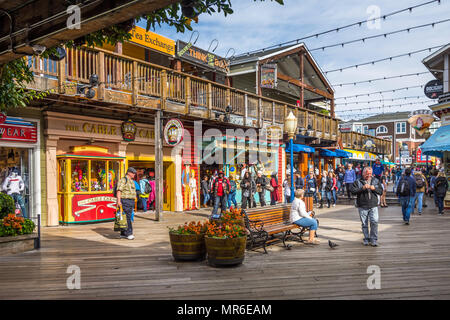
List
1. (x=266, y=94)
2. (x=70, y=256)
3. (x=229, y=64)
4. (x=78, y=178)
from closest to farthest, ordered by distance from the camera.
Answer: (x=70, y=256) < (x=78, y=178) < (x=229, y=64) < (x=266, y=94)

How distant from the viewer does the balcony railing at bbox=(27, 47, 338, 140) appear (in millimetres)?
10602

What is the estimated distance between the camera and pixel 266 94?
76.8ft

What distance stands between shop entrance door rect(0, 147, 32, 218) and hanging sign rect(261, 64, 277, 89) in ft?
39.1

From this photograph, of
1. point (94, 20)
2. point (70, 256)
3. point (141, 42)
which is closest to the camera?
point (94, 20)

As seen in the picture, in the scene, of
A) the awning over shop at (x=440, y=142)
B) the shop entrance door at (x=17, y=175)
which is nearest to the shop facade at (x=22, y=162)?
the shop entrance door at (x=17, y=175)

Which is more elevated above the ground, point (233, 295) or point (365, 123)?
point (365, 123)

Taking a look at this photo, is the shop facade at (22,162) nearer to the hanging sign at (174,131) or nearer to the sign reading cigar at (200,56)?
the hanging sign at (174,131)

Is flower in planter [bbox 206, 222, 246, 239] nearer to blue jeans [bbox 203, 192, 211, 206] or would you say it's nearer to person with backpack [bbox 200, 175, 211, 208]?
person with backpack [bbox 200, 175, 211, 208]

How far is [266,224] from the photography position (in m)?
8.60

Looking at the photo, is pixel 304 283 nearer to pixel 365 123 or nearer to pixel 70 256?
pixel 70 256

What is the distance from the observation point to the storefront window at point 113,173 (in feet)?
43.1

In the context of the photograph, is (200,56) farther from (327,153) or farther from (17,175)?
(327,153)
